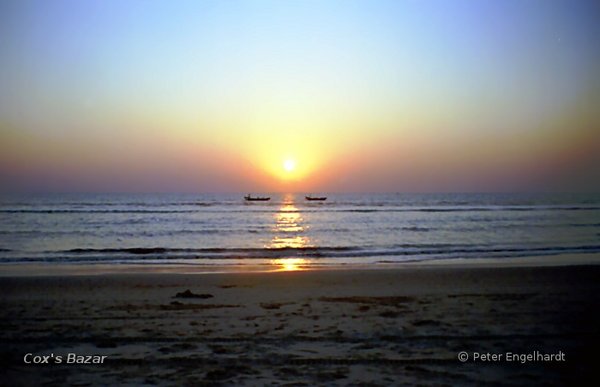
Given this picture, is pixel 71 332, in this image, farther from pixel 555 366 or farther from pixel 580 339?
pixel 580 339

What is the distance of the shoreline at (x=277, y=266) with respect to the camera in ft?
56.3

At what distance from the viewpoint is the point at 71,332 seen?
7824 millimetres

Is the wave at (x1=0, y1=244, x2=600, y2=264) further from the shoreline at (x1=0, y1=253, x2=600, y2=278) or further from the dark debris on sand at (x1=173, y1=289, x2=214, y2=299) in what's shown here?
the dark debris on sand at (x1=173, y1=289, x2=214, y2=299)

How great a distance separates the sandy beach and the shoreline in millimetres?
3867

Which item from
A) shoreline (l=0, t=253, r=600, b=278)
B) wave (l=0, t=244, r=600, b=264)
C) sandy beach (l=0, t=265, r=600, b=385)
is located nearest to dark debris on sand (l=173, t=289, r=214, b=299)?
sandy beach (l=0, t=265, r=600, b=385)

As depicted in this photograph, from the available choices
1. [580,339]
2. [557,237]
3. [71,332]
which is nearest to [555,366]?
[580,339]

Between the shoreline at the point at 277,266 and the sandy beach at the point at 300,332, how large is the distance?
387 centimetres

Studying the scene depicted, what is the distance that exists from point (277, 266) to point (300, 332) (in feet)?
37.2

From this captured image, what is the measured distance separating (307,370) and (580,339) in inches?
153

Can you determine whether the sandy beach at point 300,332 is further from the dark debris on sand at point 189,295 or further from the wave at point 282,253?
the wave at point 282,253

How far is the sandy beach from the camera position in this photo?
5785 mm

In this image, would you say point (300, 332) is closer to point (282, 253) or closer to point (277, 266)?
point (277, 266)

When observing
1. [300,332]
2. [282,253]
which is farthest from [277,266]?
[300,332]

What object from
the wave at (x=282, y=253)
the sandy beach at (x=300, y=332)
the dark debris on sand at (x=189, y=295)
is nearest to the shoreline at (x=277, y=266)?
the wave at (x=282, y=253)
